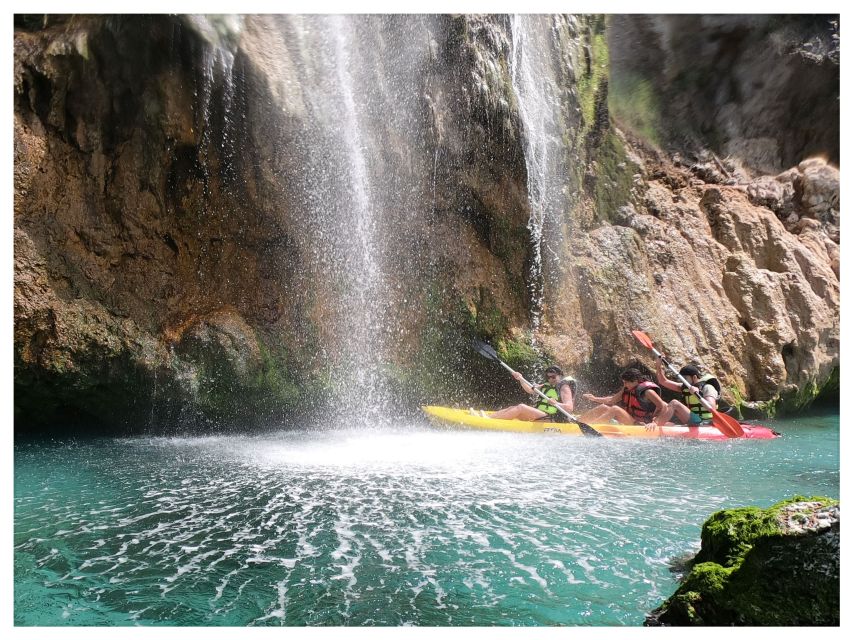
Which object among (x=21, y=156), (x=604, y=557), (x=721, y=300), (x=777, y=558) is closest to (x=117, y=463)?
(x=21, y=156)

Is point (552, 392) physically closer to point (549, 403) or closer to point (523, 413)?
point (549, 403)

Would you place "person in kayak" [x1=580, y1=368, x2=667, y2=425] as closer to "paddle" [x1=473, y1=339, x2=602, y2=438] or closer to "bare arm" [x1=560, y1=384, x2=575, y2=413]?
"bare arm" [x1=560, y1=384, x2=575, y2=413]

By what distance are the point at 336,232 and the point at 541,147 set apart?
357cm

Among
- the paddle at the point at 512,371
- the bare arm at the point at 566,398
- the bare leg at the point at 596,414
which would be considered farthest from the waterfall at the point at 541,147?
the bare leg at the point at 596,414

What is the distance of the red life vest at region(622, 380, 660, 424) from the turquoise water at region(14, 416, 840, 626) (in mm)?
1992

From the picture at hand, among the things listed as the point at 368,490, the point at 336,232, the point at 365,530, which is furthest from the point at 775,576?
the point at 336,232

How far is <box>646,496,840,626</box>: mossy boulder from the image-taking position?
6.80ft

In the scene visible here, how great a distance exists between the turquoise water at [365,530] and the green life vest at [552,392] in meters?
1.88

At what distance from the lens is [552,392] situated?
27.6 feet

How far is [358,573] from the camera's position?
116 inches

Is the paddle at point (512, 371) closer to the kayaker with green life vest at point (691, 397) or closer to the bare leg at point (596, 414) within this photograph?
the bare leg at point (596, 414)

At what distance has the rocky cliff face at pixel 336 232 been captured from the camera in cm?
676
